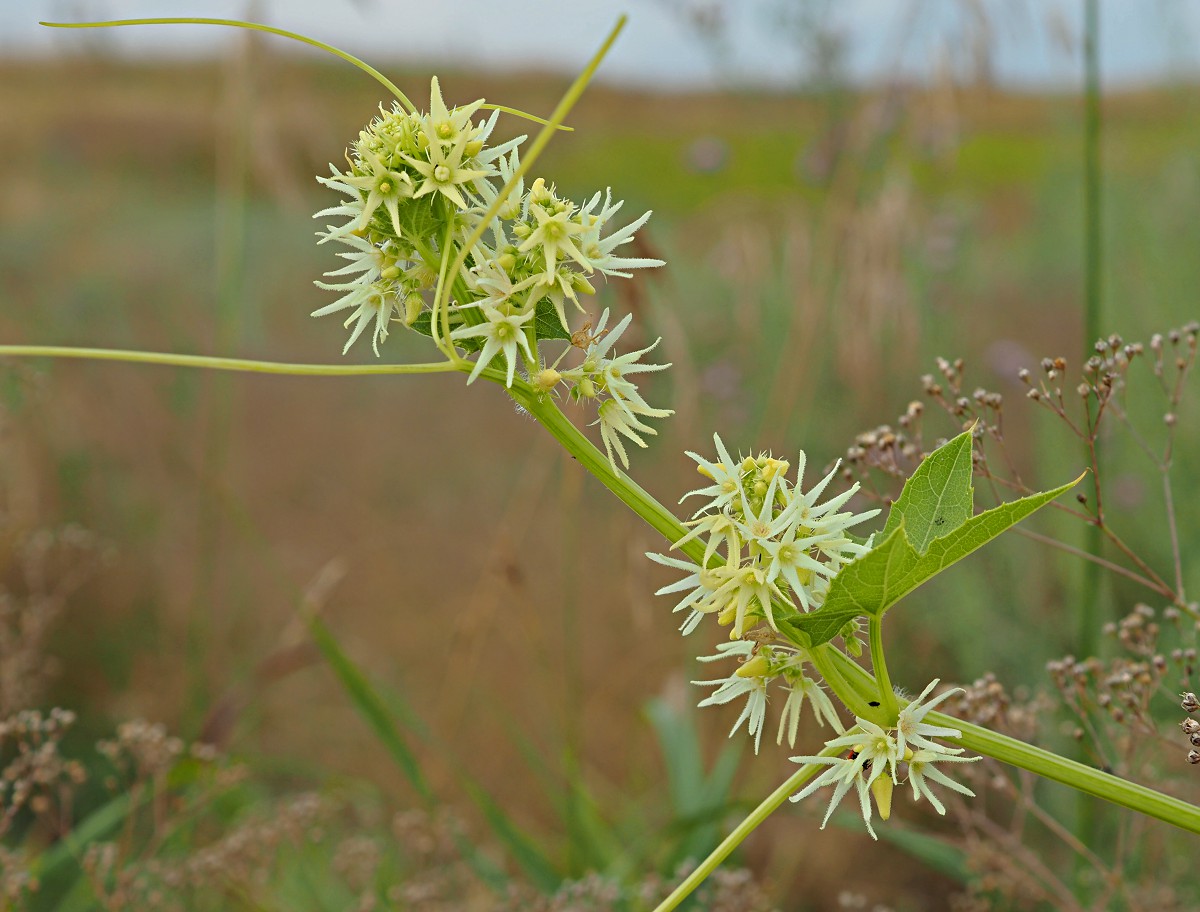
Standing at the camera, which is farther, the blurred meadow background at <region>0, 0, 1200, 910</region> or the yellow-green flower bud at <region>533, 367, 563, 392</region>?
the blurred meadow background at <region>0, 0, 1200, 910</region>

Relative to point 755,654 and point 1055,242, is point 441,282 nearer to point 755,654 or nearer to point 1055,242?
point 755,654

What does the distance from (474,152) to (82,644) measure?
9.43 feet

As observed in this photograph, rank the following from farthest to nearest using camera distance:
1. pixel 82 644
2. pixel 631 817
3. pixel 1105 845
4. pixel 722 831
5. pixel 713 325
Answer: pixel 713 325 → pixel 82 644 → pixel 631 817 → pixel 1105 845 → pixel 722 831

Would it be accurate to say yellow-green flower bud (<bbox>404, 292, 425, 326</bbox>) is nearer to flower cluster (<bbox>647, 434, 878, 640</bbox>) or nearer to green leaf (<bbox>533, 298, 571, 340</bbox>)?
green leaf (<bbox>533, 298, 571, 340</bbox>)

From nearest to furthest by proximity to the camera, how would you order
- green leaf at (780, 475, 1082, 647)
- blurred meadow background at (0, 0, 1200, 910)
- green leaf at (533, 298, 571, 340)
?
green leaf at (780, 475, 1082, 647)
green leaf at (533, 298, 571, 340)
blurred meadow background at (0, 0, 1200, 910)

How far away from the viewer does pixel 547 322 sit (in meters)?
0.63

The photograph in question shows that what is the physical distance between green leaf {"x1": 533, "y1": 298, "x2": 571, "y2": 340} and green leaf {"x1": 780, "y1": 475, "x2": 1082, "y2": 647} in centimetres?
22

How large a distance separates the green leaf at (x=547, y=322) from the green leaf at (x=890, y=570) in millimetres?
221

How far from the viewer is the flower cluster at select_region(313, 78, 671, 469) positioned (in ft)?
1.93

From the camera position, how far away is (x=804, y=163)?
9.53ft

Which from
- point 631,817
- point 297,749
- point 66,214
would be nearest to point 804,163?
point 631,817

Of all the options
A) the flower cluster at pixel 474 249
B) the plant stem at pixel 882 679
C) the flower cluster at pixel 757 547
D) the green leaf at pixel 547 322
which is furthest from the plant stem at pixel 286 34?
the plant stem at pixel 882 679

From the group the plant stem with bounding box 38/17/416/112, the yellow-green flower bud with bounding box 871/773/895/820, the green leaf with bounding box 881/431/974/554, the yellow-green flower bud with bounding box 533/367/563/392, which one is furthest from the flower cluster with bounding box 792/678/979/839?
the plant stem with bounding box 38/17/416/112

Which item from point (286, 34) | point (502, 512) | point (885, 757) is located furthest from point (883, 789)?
point (502, 512)
